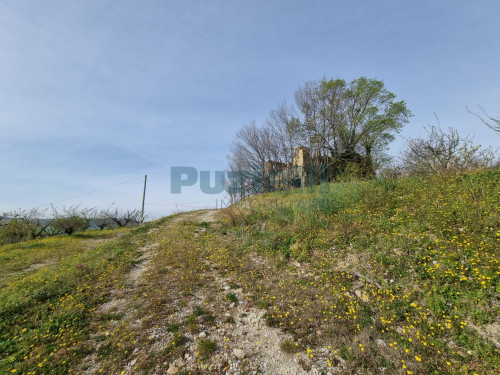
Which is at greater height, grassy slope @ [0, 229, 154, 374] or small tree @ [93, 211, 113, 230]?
small tree @ [93, 211, 113, 230]

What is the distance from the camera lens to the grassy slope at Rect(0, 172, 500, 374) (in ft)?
9.30

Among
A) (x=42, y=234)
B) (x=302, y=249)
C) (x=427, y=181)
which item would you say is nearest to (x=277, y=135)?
(x=427, y=181)

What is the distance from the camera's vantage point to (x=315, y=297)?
404cm

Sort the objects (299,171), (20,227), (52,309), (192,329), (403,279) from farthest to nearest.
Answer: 1. (299,171)
2. (20,227)
3. (52,309)
4. (403,279)
5. (192,329)

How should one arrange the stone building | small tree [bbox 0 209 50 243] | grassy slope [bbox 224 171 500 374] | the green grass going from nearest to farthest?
1. grassy slope [bbox 224 171 500 374]
2. the green grass
3. small tree [bbox 0 209 50 243]
4. the stone building

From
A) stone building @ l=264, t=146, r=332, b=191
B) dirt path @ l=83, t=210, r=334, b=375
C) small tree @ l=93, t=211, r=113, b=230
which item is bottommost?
dirt path @ l=83, t=210, r=334, b=375

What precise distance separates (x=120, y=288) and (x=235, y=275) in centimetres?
296

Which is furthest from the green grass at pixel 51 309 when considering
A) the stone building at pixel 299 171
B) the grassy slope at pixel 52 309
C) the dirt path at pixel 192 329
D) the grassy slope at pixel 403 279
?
the stone building at pixel 299 171

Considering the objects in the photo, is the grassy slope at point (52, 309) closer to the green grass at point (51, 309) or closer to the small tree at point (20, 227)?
the green grass at point (51, 309)

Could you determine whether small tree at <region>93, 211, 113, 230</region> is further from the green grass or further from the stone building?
the stone building

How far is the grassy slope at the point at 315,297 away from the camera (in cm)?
283

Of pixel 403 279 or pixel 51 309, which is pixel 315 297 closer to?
pixel 403 279

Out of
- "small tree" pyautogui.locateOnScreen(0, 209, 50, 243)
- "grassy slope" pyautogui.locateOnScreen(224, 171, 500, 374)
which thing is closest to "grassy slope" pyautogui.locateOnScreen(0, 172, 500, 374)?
"grassy slope" pyautogui.locateOnScreen(224, 171, 500, 374)

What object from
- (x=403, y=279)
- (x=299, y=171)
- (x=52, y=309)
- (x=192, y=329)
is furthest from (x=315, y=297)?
(x=299, y=171)
